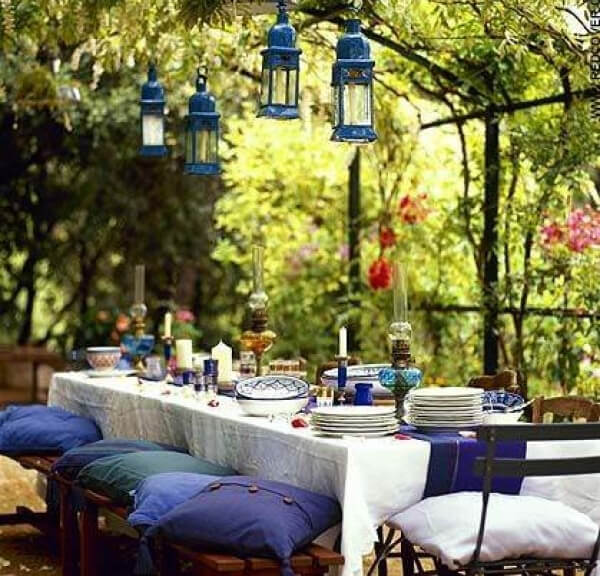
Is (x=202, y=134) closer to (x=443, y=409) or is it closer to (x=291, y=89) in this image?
(x=291, y=89)

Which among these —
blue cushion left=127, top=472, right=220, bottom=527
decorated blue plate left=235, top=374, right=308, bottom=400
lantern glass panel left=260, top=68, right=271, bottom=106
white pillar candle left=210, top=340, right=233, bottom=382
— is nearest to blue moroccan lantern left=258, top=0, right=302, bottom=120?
lantern glass panel left=260, top=68, right=271, bottom=106

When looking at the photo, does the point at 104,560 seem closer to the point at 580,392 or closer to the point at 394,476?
the point at 394,476

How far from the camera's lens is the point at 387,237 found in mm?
9453

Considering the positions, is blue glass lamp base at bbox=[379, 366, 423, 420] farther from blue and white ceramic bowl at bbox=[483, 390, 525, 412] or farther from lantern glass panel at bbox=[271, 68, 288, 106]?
lantern glass panel at bbox=[271, 68, 288, 106]

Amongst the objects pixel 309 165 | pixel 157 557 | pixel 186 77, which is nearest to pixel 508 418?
pixel 157 557

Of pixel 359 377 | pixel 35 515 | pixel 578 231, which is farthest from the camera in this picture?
pixel 578 231

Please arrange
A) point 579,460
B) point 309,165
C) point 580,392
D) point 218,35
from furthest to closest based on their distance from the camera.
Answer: point 309,165, point 218,35, point 580,392, point 579,460

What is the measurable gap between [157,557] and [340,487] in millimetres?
586

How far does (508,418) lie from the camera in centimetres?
512

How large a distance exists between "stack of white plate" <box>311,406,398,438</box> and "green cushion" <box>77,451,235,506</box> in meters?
0.54

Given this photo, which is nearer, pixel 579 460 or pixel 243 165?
pixel 579 460

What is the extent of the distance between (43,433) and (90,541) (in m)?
1.08

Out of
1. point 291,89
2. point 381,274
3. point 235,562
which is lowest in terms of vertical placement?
point 235,562

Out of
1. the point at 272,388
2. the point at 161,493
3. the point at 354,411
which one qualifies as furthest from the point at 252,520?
the point at 272,388
